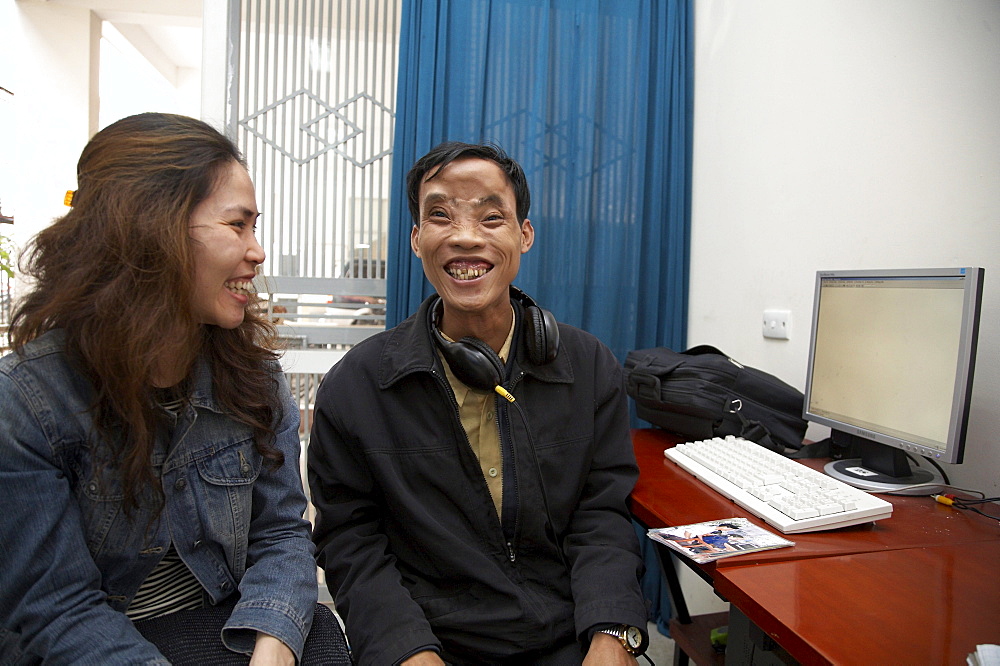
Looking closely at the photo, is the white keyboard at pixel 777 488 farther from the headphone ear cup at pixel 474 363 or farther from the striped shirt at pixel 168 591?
the striped shirt at pixel 168 591

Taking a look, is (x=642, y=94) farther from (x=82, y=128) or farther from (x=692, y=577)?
(x=82, y=128)

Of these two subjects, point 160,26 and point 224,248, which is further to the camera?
point 160,26

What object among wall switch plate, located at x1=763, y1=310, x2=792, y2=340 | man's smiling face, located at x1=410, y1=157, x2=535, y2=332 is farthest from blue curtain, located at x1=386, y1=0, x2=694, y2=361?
man's smiling face, located at x1=410, y1=157, x2=535, y2=332

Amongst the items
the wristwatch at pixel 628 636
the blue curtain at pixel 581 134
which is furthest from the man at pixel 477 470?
the blue curtain at pixel 581 134

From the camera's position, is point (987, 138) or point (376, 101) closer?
point (987, 138)

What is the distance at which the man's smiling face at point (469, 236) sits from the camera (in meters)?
1.39

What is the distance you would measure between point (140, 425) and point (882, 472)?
1.50 metres

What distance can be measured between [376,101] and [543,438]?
177cm

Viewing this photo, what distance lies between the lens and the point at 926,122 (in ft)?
5.10

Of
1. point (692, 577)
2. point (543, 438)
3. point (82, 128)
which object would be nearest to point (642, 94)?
point (543, 438)

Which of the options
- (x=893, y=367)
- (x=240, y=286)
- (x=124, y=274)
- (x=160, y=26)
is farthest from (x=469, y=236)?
(x=160, y=26)

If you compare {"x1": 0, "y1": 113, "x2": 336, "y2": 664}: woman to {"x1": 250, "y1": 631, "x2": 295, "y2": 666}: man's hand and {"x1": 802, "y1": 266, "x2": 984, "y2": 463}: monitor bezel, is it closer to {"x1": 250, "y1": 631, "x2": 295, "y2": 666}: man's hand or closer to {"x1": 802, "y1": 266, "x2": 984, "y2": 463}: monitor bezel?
{"x1": 250, "y1": 631, "x2": 295, "y2": 666}: man's hand

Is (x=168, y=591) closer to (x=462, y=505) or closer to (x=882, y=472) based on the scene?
(x=462, y=505)

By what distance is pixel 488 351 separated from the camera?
4.40 feet
